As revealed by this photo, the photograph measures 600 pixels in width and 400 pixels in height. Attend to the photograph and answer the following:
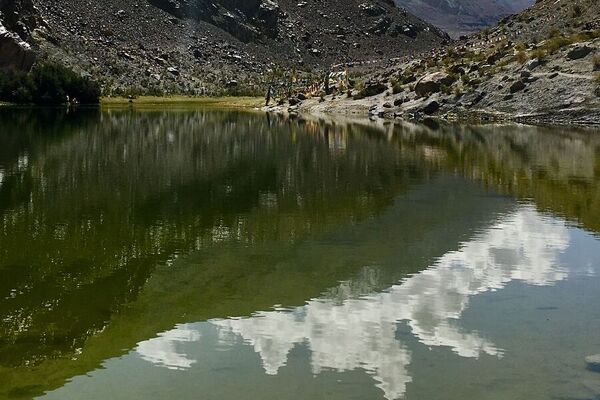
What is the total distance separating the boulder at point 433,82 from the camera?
247ft

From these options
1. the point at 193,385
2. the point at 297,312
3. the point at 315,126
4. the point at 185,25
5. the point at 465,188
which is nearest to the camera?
the point at 193,385

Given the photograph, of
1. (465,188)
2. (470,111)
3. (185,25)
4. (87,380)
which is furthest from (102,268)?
(185,25)

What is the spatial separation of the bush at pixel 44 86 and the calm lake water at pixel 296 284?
84.6 metres

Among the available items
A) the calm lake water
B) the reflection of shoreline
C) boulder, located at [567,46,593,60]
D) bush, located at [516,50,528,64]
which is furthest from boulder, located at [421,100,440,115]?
the reflection of shoreline

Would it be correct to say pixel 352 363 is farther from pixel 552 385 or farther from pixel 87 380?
pixel 87 380

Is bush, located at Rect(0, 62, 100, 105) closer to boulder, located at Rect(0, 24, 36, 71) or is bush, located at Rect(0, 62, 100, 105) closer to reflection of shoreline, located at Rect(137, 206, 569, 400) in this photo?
boulder, located at Rect(0, 24, 36, 71)

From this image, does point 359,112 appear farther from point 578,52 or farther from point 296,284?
point 296,284

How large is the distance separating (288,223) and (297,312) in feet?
25.5

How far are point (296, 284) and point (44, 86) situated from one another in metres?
106

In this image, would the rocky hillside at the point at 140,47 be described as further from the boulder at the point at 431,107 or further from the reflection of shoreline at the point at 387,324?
the reflection of shoreline at the point at 387,324

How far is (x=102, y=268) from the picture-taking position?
48.6 ft

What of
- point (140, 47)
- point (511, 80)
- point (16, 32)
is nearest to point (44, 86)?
point (16, 32)

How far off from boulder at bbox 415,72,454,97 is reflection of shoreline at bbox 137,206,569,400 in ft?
197

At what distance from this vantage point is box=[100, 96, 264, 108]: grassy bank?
12029 centimetres
